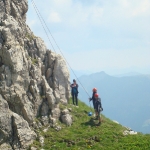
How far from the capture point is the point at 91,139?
2617cm

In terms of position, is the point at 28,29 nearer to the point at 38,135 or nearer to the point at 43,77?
the point at 43,77

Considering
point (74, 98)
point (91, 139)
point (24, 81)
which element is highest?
point (24, 81)

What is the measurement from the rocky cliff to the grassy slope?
2.09m

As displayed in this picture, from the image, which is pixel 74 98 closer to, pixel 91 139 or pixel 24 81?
pixel 24 81

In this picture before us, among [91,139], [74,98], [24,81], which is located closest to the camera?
[91,139]

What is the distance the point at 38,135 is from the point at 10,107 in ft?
14.6

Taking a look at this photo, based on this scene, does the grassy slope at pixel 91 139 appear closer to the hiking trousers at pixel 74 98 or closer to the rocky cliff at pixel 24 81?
the rocky cliff at pixel 24 81

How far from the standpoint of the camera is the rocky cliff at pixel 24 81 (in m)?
24.1

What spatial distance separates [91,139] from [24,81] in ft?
34.1

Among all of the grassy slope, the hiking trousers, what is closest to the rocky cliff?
the hiking trousers

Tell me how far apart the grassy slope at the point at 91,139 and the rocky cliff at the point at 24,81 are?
2090mm

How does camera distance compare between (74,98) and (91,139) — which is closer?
(91,139)

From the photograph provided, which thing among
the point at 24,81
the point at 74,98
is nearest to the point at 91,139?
the point at 24,81

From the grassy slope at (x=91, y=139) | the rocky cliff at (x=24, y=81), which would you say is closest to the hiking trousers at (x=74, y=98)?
the rocky cliff at (x=24, y=81)
